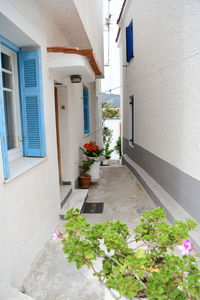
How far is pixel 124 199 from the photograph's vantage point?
6078 mm

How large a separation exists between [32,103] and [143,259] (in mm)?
3058

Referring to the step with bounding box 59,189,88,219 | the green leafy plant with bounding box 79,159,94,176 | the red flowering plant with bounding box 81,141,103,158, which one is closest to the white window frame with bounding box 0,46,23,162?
the step with bounding box 59,189,88,219

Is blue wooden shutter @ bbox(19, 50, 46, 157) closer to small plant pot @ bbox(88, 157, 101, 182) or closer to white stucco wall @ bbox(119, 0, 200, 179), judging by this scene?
white stucco wall @ bbox(119, 0, 200, 179)

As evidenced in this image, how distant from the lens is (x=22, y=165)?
130 inches

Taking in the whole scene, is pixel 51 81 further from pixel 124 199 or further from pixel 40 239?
pixel 124 199

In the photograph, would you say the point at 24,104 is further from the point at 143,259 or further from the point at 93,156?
the point at 93,156

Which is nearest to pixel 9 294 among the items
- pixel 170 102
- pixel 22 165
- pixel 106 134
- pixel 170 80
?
pixel 22 165

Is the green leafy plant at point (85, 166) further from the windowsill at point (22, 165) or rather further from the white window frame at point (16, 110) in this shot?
the white window frame at point (16, 110)

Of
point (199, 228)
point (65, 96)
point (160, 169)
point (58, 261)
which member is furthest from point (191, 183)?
point (65, 96)

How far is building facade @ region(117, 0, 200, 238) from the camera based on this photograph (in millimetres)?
3697

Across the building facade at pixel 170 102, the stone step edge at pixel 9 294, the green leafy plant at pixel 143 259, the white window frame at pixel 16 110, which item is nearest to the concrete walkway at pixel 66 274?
the stone step edge at pixel 9 294

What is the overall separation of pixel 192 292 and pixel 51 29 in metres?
4.74

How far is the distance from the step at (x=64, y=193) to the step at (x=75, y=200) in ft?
0.28

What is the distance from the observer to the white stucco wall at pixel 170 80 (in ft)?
12.1
